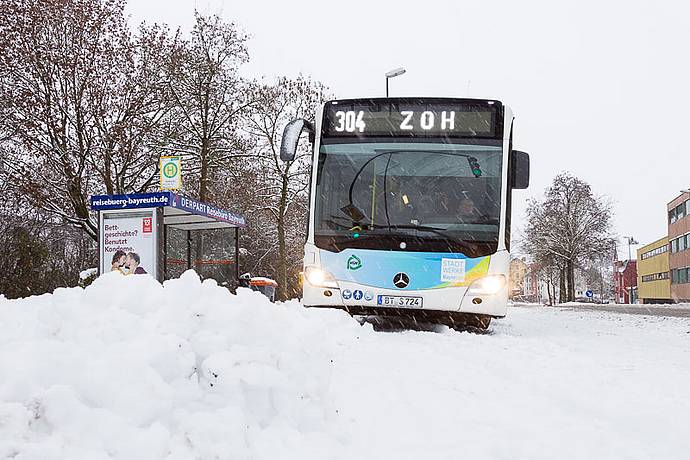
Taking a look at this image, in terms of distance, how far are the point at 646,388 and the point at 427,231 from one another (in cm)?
439

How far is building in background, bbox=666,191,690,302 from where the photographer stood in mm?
58375

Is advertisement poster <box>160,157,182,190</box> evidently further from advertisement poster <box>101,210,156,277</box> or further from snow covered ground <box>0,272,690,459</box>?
snow covered ground <box>0,272,690,459</box>

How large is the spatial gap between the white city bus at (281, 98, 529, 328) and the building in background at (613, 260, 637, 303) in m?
92.3

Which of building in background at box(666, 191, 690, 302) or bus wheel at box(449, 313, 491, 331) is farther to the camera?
building in background at box(666, 191, 690, 302)

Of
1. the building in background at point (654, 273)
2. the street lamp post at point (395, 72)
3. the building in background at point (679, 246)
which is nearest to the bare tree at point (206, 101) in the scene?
the street lamp post at point (395, 72)

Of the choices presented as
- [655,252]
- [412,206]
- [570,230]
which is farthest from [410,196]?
[655,252]

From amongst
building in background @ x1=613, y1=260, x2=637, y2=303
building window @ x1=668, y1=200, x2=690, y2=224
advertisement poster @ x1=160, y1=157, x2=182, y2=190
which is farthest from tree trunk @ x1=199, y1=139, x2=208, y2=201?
building in background @ x1=613, y1=260, x2=637, y2=303

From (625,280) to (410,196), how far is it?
106746 millimetres

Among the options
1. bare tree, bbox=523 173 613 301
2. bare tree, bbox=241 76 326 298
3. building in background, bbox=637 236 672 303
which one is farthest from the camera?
building in background, bbox=637 236 672 303

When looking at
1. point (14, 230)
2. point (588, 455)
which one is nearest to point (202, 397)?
point (588, 455)

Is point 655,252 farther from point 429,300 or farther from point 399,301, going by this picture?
point 399,301

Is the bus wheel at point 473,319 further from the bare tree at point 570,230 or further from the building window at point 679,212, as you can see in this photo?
the building window at point 679,212

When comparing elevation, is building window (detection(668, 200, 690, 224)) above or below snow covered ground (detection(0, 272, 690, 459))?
above

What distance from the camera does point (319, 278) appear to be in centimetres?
887
